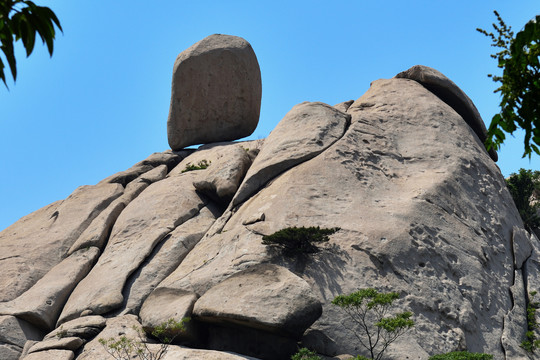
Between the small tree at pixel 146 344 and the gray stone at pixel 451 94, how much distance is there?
1643cm

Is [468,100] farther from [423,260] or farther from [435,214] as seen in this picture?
[423,260]

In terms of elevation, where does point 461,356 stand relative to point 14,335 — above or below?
above

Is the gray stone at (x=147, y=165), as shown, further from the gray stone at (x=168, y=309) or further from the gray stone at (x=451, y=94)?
the gray stone at (x=168, y=309)

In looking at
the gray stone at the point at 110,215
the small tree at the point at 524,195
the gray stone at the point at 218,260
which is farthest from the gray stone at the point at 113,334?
the small tree at the point at 524,195

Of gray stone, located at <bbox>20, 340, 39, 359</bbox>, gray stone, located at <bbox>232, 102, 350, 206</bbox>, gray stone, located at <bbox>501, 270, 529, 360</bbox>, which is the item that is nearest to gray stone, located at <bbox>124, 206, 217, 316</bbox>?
gray stone, located at <bbox>232, 102, 350, 206</bbox>

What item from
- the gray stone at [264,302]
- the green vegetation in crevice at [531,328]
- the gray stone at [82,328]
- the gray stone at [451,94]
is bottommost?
the gray stone at [82,328]

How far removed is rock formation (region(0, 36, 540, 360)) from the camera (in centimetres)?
1786

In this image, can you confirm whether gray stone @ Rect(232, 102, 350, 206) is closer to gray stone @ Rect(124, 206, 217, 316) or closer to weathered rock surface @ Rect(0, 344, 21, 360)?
gray stone @ Rect(124, 206, 217, 316)

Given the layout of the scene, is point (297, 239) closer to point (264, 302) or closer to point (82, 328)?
point (264, 302)

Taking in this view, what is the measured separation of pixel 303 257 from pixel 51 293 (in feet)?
31.3

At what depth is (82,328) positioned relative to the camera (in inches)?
779

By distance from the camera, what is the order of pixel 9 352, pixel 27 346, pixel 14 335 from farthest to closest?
pixel 14 335
pixel 9 352
pixel 27 346

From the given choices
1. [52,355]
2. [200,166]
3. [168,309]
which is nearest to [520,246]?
[168,309]

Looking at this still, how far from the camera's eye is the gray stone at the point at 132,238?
2153 cm
